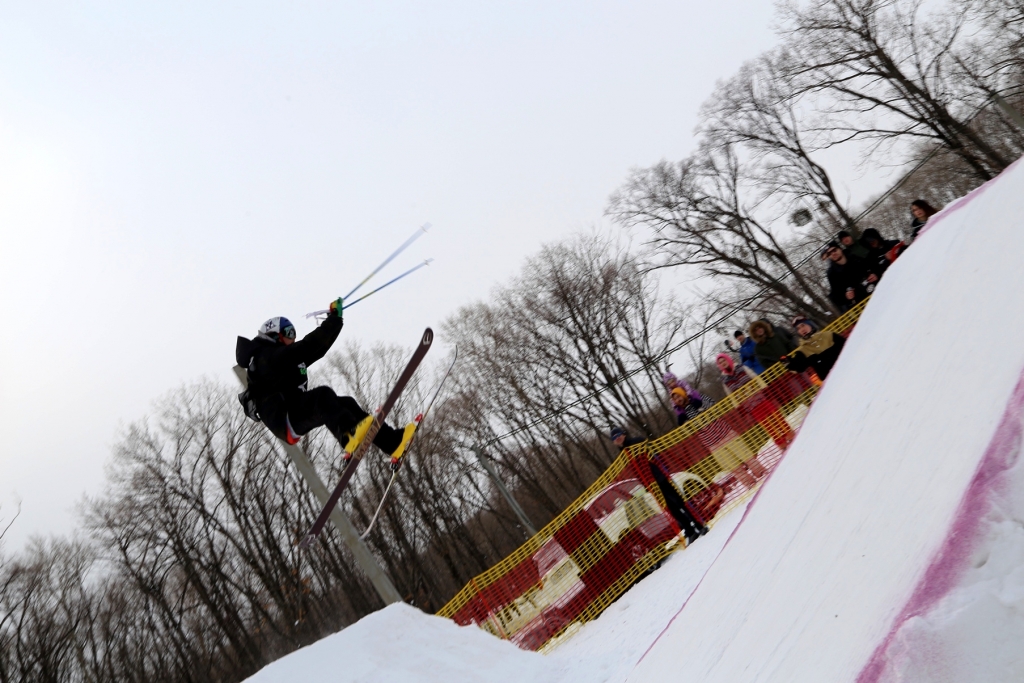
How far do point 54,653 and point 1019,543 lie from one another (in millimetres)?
34364

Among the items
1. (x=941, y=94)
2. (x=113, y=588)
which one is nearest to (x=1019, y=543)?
(x=941, y=94)

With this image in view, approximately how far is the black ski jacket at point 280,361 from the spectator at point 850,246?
6.34 meters

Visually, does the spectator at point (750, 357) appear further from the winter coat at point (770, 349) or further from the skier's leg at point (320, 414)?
the skier's leg at point (320, 414)

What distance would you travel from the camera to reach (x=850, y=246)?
9312 millimetres

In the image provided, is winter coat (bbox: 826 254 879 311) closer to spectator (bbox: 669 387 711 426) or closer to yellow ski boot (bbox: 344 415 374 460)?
spectator (bbox: 669 387 711 426)

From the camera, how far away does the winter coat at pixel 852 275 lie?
9266 mm

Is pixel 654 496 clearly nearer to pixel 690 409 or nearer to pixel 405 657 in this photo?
pixel 690 409

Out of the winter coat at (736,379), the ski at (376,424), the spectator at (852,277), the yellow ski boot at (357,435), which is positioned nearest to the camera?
the yellow ski boot at (357,435)

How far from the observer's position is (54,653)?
92.4 feet

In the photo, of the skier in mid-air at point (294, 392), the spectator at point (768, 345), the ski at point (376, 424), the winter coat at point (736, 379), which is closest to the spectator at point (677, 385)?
the winter coat at point (736, 379)

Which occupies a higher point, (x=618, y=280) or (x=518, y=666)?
(x=618, y=280)

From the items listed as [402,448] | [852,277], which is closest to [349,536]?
[402,448]

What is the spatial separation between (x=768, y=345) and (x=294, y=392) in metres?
6.02

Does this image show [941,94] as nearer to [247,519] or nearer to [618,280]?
[618,280]
